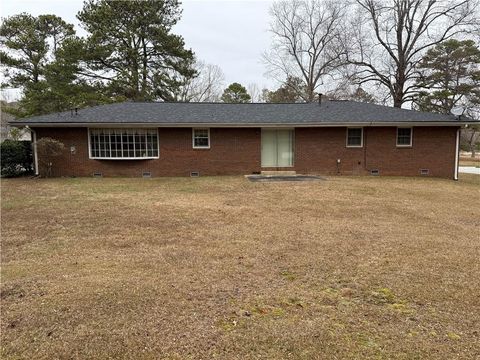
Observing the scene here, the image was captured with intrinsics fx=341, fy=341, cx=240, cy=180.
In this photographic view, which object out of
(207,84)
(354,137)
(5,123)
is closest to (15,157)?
(354,137)

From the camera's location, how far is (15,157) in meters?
14.2

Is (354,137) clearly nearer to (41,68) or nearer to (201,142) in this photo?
(201,142)

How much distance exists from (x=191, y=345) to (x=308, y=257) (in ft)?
7.85

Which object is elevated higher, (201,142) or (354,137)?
(354,137)

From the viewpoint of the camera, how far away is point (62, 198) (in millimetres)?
9133

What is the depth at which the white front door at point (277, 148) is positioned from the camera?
15523 millimetres

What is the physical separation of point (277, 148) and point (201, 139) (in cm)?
347

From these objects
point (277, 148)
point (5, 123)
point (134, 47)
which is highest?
point (134, 47)

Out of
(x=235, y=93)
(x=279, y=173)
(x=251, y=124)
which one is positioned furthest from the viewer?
(x=235, y=93)

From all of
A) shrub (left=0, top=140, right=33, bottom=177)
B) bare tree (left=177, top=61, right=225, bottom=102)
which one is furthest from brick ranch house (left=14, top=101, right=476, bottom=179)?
bare tree (left=177, top=61, right=225, bottom=102)

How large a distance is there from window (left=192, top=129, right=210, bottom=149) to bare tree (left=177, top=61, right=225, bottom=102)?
801 inches

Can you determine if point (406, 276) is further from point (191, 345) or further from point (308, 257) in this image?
point (191, 345)

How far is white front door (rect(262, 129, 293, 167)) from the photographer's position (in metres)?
15.5

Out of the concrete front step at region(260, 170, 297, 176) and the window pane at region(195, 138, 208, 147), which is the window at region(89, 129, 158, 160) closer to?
the window pane at region(195, 138, 208, 147)
